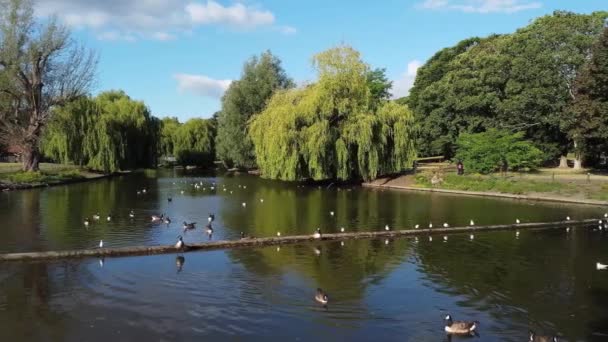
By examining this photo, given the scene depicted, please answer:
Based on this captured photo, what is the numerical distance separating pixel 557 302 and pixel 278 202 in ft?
76.9

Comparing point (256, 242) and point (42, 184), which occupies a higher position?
point (42, 184)

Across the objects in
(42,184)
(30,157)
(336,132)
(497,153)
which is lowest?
(42,184)

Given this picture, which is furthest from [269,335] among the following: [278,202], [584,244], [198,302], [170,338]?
[278,202]

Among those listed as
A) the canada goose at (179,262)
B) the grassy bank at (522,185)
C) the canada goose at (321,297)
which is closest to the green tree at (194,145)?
the grassy bank at (522,185)

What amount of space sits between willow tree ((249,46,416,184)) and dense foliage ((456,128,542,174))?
Answer: 517cm

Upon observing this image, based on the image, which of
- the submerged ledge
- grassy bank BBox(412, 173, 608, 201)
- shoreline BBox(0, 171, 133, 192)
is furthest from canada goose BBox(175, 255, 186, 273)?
Answer: shoreline BBox(0, 171, 133, 192)

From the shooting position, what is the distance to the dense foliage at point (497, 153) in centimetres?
4694

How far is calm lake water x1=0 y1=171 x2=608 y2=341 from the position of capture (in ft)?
39.4

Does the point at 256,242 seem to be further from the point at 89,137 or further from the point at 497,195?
the point at 89,137

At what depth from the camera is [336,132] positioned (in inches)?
1874

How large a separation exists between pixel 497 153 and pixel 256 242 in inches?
1274

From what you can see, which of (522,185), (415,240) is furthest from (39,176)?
(522,185)

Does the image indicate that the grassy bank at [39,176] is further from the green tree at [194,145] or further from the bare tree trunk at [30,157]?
the green tree at [194,145]

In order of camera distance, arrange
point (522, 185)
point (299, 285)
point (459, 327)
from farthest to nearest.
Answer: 1. point (522, 185)
2. point (299, 285)
3. point (459, 327)
